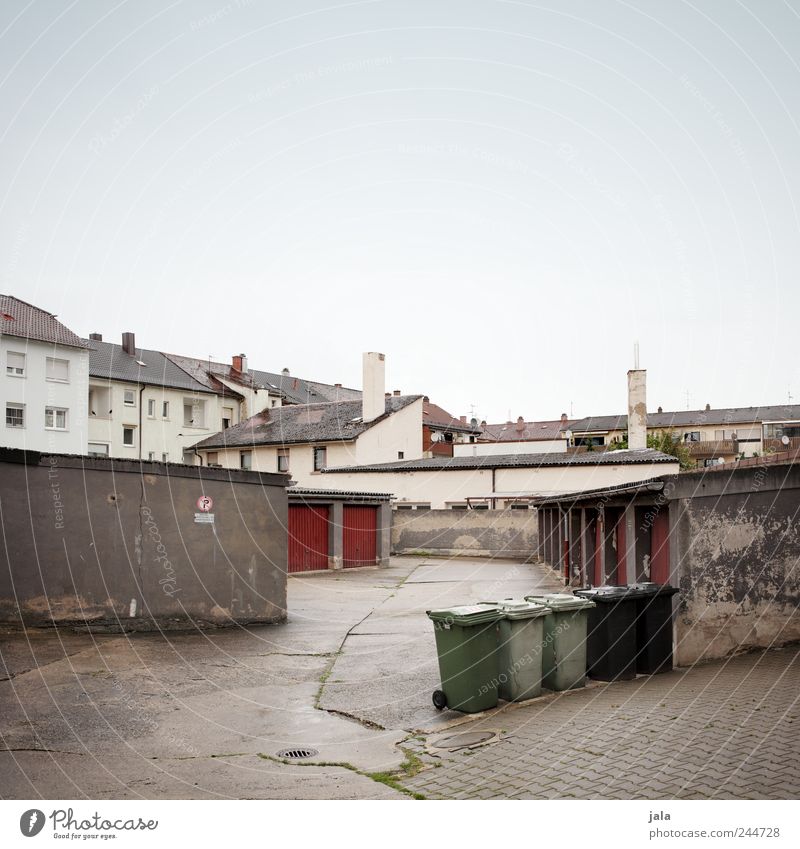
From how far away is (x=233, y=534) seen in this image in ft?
47.7

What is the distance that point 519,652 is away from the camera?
8.62 m

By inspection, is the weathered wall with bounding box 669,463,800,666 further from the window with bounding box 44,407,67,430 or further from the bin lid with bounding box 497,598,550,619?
the window with bounding box 44,407,67,430

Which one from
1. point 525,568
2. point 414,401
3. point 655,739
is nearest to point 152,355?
point 414,401

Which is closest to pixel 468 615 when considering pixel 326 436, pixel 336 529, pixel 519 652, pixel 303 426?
pixel 519 652

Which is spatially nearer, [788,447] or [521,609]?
[521,609]

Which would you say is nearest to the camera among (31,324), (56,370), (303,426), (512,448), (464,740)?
(464,740)

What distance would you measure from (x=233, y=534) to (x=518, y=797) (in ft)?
31.7

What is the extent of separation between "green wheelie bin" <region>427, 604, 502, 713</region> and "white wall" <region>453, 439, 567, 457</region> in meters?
38.9

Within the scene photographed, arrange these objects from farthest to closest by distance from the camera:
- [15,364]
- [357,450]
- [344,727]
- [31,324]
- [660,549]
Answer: [357,450], [31,324], [15,364], [660,549], [344,727]

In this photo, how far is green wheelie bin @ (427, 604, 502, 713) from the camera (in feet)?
27.2

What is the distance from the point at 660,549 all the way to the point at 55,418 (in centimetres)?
3759

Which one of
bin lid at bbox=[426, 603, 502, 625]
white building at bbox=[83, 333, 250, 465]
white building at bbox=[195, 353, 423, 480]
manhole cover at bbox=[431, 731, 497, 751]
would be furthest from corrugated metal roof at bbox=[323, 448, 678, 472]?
manhole cover at bbox=[431, 731, 497, 751]

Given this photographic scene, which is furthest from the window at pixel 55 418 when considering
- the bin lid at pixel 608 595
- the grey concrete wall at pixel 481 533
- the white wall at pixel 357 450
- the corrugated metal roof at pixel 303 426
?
the bin lid at pixel 608 595

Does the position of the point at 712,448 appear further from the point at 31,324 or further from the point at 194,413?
the point at 31,324
